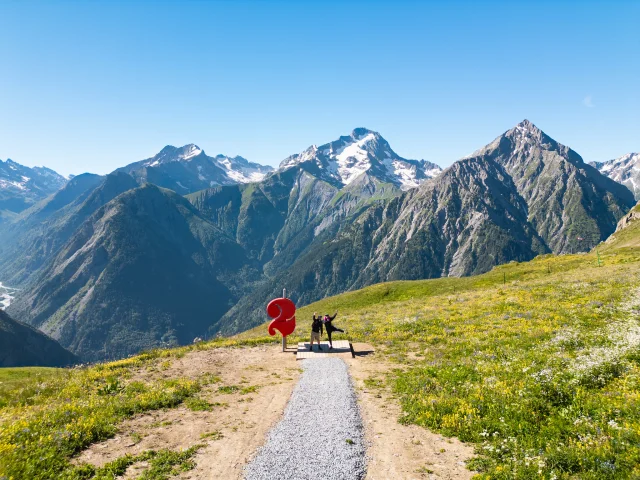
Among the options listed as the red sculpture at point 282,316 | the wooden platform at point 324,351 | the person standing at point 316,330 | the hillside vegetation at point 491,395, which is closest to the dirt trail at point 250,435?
the hillside vegetation at point 491,395

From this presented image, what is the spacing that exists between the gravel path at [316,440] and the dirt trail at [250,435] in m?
0.47

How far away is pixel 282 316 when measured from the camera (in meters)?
31.1

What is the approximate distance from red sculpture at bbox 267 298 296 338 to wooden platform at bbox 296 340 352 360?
6.50 ft

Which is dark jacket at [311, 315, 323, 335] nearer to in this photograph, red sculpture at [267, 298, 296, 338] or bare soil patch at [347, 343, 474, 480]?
red sculpture at [267, 298, 296, 338]

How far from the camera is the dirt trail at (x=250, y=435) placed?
12.0 meters

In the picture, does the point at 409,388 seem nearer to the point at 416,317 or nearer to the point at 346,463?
the point at 346,463

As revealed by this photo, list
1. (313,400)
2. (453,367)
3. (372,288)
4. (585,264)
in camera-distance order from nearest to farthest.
A: (313,400) < (453,367) < (585,264) < (372,288)

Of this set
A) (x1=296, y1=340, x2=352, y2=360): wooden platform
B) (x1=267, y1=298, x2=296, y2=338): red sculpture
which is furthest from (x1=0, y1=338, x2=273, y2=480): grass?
(x1=267, y1=298, x2=296, y2=338): red sculpture

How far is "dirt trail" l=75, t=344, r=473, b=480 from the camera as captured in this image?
473 inches

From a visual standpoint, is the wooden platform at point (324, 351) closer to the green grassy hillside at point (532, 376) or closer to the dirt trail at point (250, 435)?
the green grassy hillside at point (532, 376)

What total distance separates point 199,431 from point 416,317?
94.1 ft

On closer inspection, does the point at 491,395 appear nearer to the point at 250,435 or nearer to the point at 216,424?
the point at 250,435

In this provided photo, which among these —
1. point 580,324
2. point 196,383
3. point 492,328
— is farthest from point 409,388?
point 580,324

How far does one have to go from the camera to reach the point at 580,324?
2647 centimetres
